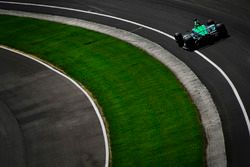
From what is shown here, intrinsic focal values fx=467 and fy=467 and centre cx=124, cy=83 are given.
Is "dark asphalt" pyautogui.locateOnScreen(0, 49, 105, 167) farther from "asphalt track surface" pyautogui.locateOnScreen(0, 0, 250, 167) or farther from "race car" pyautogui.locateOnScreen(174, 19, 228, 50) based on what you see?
"race car" pyautogui.locateOnScreen(174, 19, 228, 50)

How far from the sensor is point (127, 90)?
25.4 meters

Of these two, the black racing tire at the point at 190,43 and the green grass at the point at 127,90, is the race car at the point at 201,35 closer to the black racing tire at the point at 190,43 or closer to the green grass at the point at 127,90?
the black racing tire at the point at 190,43

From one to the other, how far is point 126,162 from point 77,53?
11335 mm

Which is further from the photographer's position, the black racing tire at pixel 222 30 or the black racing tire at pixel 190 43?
the black racing tire at pixel 190 43

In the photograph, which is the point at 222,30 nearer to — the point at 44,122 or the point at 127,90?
the point at 127,90

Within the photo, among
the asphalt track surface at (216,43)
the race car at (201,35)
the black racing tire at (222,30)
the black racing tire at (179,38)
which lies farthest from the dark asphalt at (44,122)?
the black racing tire at (222,30)

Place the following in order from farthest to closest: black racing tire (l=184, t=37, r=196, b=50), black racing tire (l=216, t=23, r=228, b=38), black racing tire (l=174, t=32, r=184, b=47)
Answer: black racing tire (l=174, t=32, r=184, b=47) < black racing tire (l=184, t=37, r=196, b=50) < black racing tire (l=216, t=23, r=228, b=38)

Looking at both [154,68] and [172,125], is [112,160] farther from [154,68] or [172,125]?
[154,68]

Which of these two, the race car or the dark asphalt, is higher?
the race car

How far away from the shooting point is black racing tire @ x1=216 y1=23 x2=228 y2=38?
26.3 meters

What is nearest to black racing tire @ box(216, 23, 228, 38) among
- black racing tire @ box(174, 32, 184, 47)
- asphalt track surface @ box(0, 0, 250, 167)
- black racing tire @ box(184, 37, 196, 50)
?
asphalt track surface @ box(0, 0, 250, 167)

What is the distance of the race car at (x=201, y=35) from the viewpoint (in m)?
26.6

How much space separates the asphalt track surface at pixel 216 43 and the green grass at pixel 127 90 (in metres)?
1.42

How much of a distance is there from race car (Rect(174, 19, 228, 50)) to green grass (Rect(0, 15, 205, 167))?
200 cm
